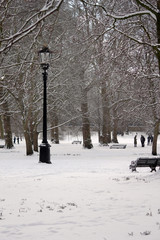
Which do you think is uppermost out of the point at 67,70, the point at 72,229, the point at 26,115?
the point at 67,70

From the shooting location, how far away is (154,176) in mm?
9594

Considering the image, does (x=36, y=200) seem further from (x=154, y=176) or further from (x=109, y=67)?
(x=109, y=67)

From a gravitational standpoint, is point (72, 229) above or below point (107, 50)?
below

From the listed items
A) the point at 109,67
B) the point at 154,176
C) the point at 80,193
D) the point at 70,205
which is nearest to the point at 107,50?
the point at 109,67

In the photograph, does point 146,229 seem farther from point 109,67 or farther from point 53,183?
point 109,67

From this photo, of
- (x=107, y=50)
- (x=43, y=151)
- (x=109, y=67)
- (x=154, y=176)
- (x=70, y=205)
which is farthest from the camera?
(x=43, y=151)

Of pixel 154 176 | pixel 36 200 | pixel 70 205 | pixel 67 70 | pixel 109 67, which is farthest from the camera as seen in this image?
pixel 67 70

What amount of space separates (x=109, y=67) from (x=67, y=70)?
1384 cm

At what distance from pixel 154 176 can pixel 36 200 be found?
11.6 ft

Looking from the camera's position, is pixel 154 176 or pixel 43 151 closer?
pixel 154 176

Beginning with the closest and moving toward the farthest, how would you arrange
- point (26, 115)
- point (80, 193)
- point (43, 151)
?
point (80, 193), point (43, 151), point (26, 115)

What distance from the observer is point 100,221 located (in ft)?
18.8

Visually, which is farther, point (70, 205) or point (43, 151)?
point (43, 151)

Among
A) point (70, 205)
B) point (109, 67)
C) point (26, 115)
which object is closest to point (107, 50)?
point (109, 67)
